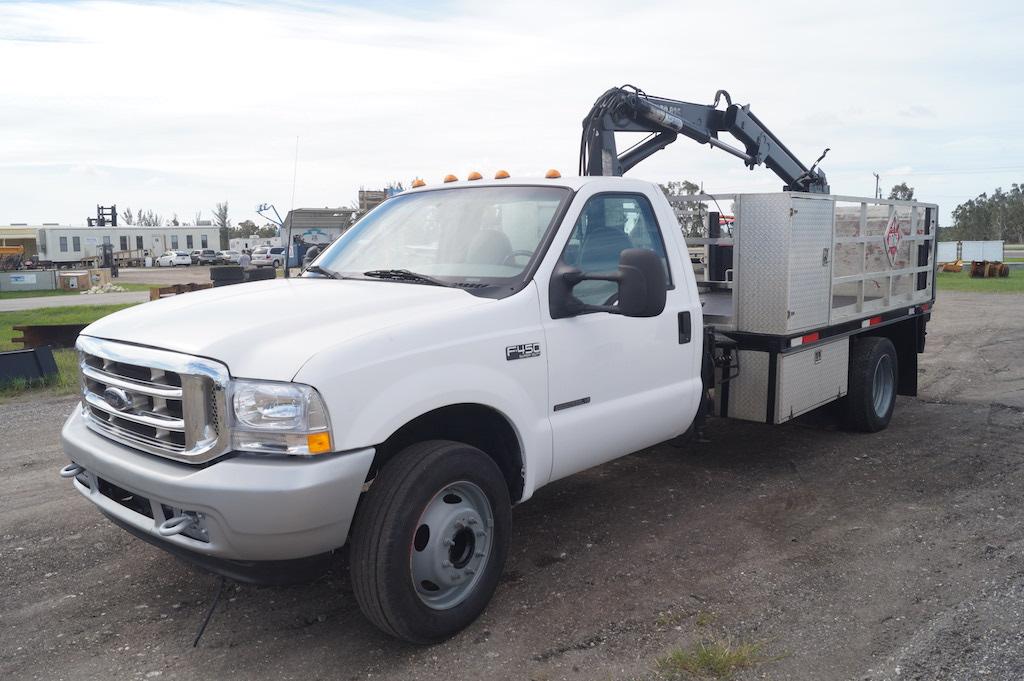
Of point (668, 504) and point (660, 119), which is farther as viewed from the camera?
point (660, 119)

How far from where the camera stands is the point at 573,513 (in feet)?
17.5

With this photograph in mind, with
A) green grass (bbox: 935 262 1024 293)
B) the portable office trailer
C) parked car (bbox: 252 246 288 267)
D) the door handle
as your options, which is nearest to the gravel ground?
the door handle

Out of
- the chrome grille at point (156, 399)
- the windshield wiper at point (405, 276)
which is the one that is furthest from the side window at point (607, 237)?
the chrome grille at point (156, 399)

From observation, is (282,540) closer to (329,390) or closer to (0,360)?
(329,390)

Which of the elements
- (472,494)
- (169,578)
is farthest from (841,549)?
(169,578)

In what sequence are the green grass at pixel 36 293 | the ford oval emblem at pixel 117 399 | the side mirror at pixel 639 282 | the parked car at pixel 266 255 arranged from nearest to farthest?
the ford oval emblem at pixel 117 399 < the side mirror at pixel 639 282 < the green grass at pixel 36 293 < the parked car at pixel 266 255

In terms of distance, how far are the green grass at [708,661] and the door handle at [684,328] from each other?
182 centimetres

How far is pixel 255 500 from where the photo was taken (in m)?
3.07

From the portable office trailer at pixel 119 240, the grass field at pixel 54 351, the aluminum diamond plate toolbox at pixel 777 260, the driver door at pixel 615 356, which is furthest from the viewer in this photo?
the portable office trailer at pixel 119 240

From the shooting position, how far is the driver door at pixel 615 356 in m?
4.14

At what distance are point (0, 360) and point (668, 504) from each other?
791 cm

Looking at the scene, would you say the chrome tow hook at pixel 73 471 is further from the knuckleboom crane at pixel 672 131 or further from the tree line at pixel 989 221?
the tree line at pixel 989 221

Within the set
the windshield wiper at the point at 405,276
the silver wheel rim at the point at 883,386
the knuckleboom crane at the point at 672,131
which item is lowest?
the silver wheel rim at the point at 883,386

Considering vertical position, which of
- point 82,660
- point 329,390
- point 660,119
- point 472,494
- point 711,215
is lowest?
point 82,660
